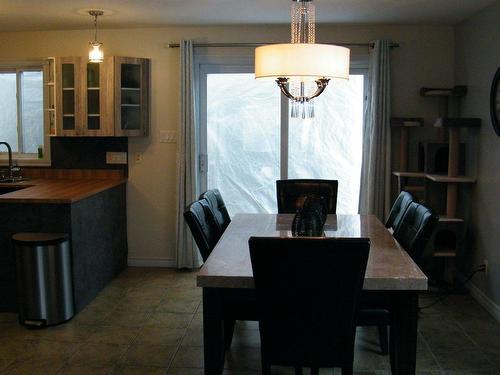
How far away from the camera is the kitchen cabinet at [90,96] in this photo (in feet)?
15.8

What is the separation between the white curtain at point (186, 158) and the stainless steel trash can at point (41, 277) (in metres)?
1.46

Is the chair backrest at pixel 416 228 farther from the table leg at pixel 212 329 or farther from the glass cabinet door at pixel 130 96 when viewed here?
the glass cabinet door at pixel 130 96

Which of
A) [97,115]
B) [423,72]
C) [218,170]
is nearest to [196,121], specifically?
[218,170]

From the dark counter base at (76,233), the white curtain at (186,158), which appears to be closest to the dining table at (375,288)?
the dark counter base at (76,233)

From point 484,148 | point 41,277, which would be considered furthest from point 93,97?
point 484,148

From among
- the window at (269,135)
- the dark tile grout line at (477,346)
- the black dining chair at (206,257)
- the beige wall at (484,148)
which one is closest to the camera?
the black dining chair at (206,257)

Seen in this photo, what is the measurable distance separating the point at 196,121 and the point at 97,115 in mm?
873

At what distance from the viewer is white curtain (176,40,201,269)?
16.3 ft

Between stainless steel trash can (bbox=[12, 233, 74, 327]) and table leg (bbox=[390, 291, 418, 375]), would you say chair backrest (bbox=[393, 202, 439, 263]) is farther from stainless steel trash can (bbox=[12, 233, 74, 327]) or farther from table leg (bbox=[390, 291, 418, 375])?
stainless steel trash can (bbox=[12, 233, 74, 327])

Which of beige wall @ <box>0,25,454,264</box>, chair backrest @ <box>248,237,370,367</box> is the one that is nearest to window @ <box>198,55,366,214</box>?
beige wall @ <box>0,25,454,264</box>

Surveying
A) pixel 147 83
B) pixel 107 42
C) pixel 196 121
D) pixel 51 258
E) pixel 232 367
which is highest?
pixel 107 42

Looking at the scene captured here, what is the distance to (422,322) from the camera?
385 cm

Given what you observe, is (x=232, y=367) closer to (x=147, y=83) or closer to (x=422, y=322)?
(x=422, y=322)

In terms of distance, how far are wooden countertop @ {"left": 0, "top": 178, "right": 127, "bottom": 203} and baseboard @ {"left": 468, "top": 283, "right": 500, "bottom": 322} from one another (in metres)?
3.08
